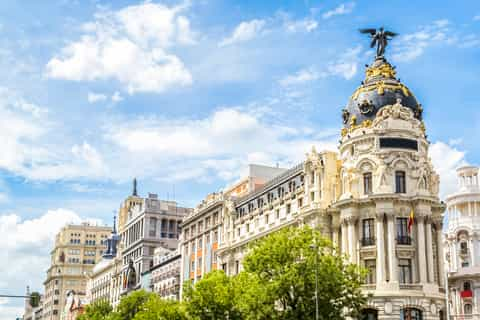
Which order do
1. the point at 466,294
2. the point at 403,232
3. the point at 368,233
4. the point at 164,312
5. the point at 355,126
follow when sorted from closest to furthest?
the point at 403,232
the point at 368,233
the point at 355,126
the point at 164,312
the point at 466,294

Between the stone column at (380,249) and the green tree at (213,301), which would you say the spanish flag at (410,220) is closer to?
the stone column at (380,249)

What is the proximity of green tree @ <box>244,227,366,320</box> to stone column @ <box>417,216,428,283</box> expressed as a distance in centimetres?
973

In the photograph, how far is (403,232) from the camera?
8012cm

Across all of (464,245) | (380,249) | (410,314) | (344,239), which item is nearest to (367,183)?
(344,239)

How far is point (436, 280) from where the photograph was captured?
264 ft

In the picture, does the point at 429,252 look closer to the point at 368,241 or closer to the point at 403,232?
the point at 403,232

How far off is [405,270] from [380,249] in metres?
3.85

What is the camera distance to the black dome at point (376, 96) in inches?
3329

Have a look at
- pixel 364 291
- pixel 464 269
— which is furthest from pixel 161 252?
pixel 364 291

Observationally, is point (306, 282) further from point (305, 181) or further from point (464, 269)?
point (464, 269)

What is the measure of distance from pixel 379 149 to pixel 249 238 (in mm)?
27323

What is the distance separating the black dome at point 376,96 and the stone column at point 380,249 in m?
12.7

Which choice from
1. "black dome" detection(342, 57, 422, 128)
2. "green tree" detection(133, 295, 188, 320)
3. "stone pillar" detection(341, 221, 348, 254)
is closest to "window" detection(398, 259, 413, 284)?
"stone pillar" detection(341, 221, 348, 254)

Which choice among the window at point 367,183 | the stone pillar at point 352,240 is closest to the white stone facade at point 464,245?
the stone pillar at point 352,240
